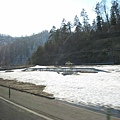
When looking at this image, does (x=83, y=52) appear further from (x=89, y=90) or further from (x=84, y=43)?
(x=89, y=90)

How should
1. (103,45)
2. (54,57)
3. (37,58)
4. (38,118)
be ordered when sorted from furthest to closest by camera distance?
1. (37,58)
2. (54,57)
3. (103,45)
4. (38,118)

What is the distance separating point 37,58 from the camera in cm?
12606

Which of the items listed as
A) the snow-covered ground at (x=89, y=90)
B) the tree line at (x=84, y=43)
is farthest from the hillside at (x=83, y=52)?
the snow-covered ground at (x=89, y=90)

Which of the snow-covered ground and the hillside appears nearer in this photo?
the snow-covered ground

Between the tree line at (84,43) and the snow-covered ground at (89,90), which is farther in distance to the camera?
the tree line at (84,43)

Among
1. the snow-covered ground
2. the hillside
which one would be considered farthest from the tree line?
the snow-covered ground

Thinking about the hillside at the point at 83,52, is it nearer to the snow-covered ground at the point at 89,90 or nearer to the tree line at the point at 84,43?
the tree line at the point at 84,43

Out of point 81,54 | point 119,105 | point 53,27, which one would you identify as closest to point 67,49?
point 81,54

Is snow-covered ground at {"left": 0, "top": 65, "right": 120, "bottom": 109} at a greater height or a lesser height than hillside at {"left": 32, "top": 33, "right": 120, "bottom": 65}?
lesser

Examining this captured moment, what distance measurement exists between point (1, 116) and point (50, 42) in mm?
123094

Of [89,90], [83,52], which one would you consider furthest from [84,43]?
[89,90]

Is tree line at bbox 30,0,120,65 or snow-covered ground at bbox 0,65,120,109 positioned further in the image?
tree line at bbox 30,0,120,65

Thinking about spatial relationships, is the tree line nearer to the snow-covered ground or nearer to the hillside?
the hillside

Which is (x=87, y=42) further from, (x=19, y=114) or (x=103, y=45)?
(x=19, y=114)
